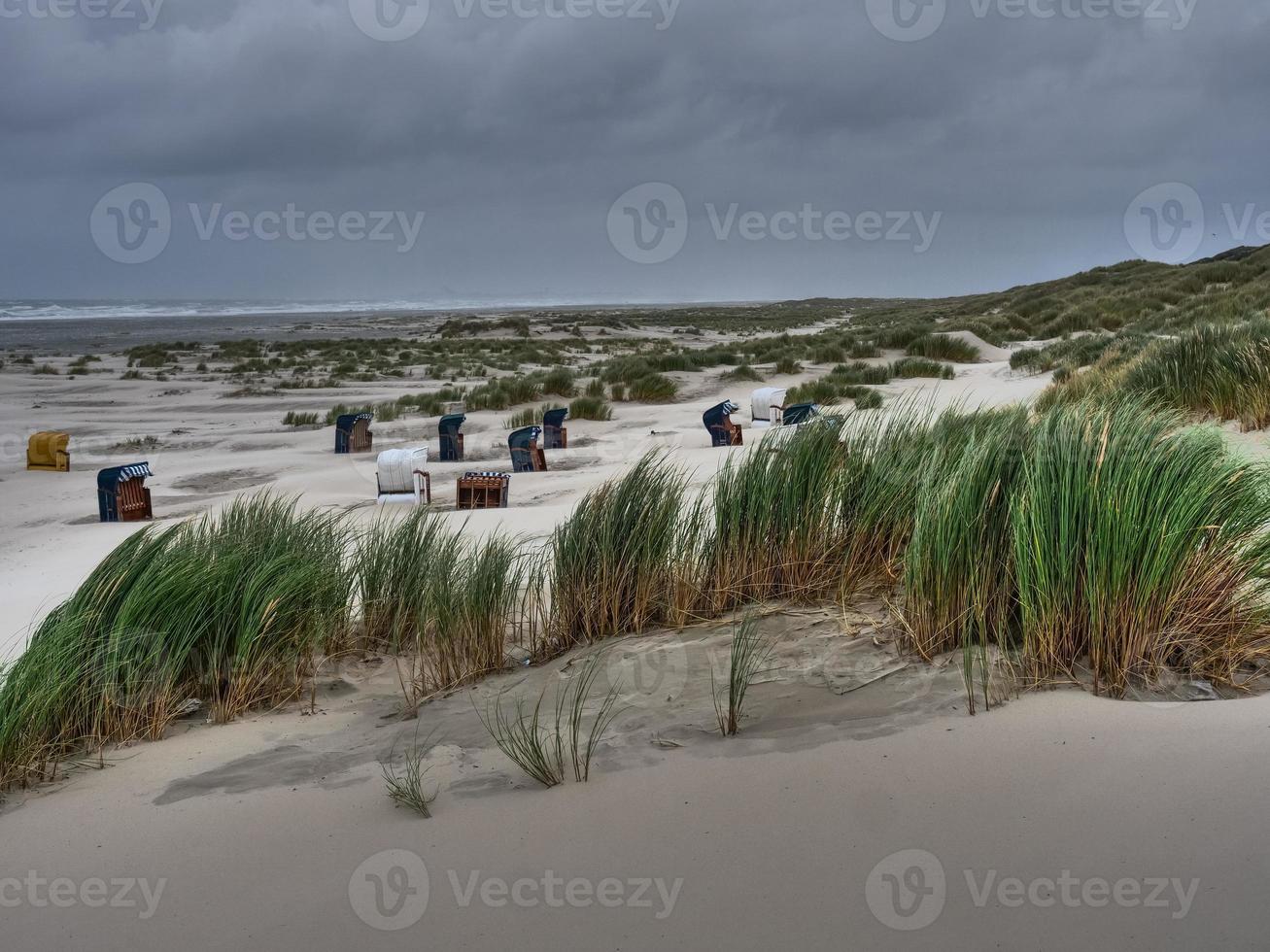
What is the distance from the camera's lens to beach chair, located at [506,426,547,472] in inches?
475

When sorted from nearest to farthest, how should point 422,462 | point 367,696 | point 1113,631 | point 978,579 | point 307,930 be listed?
point 307,930, point 1113,631, point 978,579, point 367,696, point 422,462

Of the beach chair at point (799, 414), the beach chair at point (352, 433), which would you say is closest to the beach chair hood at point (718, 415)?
the beach chair at point (799, 414)

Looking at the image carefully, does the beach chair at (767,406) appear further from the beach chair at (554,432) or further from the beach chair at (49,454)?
the beach chair at (49,454)

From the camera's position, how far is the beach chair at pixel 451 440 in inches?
548

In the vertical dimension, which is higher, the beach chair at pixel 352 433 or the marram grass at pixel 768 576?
the marram grass at pixel 768 576

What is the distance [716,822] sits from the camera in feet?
8.55

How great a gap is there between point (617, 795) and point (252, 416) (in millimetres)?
20166

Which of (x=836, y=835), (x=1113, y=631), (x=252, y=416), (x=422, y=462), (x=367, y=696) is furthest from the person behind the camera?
(x=252, y=416)

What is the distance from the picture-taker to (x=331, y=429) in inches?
709

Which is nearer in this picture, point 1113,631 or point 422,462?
point 1113,631

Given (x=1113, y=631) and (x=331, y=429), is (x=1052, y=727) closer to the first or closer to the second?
(x=1113, y=631)

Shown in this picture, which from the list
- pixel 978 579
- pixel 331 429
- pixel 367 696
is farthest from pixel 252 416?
pixel 978 579

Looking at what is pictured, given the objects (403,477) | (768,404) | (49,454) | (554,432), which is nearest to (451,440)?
(554,432)

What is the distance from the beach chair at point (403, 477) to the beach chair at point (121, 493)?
99.2 inches
